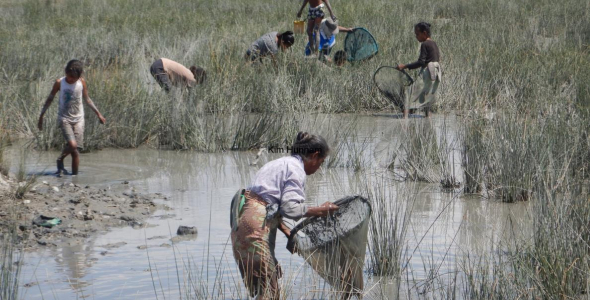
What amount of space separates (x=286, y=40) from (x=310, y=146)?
8.58 metres

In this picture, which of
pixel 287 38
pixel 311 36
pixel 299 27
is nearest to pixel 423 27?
pixel 287 38

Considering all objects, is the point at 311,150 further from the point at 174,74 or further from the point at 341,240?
the point at 174,74

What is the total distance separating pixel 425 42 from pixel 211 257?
264 inches

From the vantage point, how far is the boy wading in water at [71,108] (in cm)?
889

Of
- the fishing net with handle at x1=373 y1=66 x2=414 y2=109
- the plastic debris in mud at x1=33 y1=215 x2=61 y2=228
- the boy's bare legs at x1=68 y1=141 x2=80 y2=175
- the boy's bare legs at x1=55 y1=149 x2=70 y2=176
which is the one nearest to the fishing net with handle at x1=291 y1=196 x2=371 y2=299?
the plastic debris in mud at x1=33 y1=215 x2=61 y2=228

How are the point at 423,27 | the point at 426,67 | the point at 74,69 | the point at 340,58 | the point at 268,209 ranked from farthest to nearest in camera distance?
1. the point at 340,58
2. the point at 426,67
3. the point at 423,27
4. the point at 74,69
5. the point at 268,209

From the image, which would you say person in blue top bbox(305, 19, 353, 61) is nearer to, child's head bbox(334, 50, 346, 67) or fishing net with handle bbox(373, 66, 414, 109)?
child's head bbox(334, 50, 346, 67)

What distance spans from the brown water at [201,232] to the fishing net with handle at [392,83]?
1.26m

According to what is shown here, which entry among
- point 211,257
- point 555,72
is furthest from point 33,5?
point 211,257

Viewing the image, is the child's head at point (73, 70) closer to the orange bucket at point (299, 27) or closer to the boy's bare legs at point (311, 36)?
the boy's bare legs at point (311, 36)

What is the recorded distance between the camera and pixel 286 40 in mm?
13133

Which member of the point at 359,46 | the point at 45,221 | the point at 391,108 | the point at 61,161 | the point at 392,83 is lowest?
the point at 45,221

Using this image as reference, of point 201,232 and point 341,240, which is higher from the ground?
point 341,240

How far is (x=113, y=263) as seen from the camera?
6035 mm
